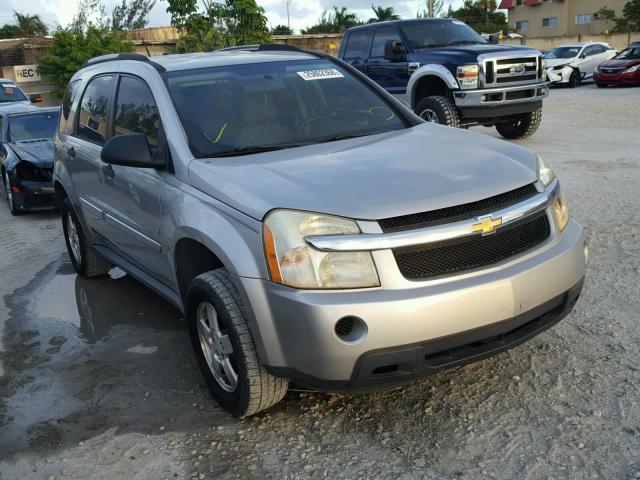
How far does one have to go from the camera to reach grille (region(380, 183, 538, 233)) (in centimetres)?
303

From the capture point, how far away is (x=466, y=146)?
12.5 feet

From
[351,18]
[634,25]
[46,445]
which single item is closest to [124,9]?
[351,18]

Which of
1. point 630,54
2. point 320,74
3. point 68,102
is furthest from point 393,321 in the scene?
point 630,54

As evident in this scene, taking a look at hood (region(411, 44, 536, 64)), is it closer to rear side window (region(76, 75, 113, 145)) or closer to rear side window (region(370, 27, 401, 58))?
rear side window (region(370, 27, 401, 58))

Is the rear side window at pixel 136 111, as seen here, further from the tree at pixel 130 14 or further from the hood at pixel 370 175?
the tree at pixel 130 14

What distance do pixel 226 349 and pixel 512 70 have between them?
8.88m

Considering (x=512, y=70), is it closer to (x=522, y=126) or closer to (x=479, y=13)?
(x=522, y=126)

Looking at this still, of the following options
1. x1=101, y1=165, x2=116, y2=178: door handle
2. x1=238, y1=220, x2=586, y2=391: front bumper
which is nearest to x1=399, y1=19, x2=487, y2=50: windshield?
x1=101, y1=165, x2=116, y2=178: door handle

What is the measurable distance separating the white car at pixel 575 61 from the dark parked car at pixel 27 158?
19495mm

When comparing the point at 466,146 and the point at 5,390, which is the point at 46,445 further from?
the point at 466,146

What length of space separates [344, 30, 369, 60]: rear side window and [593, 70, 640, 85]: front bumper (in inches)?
542

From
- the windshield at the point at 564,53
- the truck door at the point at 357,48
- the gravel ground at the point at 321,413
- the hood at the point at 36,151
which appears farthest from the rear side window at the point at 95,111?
the windshield at the point at 564,53

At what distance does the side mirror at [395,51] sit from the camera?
1175 centimetres

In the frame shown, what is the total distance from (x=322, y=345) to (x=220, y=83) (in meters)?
2.06
